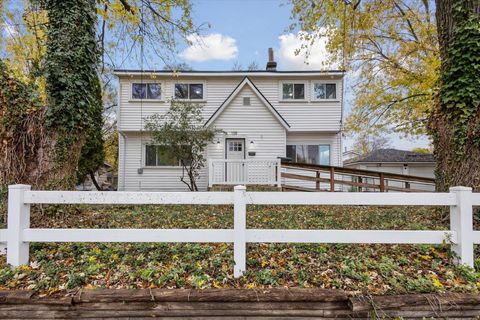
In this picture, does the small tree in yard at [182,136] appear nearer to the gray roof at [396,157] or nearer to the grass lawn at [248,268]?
the grass lawn at [248,268]

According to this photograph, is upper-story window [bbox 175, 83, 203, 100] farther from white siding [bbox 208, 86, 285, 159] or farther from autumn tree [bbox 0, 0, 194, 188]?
autumn tree [bbox 0, 0, 194, 188]

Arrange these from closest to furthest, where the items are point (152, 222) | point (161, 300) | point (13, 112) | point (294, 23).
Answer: point (161, 300) → point (13, 112) → point (152, 222) → point (294, 23)

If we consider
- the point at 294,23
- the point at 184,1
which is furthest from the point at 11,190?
the point at 294,23

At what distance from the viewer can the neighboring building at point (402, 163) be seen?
2033 cm

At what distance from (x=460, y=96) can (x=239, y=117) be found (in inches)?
354

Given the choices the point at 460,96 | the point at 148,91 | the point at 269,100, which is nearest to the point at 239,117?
the point at 269,100

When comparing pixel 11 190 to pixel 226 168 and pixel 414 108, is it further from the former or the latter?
pixel 414 108

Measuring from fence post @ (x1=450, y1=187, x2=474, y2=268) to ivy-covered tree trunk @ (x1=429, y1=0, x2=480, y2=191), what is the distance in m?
1.32

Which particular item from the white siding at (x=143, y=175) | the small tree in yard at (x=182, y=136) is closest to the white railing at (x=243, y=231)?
the small tree in yard at (x=182, y=136)

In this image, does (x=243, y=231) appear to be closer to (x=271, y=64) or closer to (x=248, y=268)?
(x=248, y=268)

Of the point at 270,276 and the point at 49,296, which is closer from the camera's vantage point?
the point at 49,296

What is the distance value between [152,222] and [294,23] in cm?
709

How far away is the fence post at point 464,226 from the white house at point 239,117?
949cm

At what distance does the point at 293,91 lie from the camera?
44.3ft
